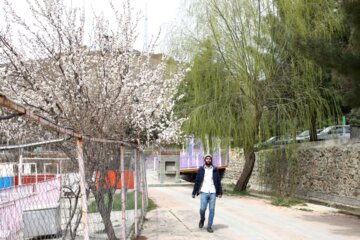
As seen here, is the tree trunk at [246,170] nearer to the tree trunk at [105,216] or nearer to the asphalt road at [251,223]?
the asphalt road at [251,223]

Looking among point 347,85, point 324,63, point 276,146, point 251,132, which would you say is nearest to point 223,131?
point 251,132

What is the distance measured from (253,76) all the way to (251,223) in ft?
28.6

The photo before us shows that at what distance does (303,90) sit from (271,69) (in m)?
1.54

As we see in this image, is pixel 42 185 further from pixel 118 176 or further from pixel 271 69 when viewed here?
pixel 271 69

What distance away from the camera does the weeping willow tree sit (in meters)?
20.0

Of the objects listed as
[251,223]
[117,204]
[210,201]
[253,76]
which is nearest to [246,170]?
[253,76]

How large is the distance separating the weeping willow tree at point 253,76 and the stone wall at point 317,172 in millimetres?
1514

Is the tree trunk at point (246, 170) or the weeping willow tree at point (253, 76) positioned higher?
the weeping willow tree at point (253, 76)

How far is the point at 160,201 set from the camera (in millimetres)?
18891

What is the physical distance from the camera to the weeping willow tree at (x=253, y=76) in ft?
65.8

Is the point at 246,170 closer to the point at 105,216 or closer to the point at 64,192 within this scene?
the point at 105,216

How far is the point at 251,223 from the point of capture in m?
13.0

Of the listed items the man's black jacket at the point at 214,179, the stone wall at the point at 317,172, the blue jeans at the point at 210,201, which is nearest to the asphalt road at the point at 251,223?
the blue jeans at the point at 210,201

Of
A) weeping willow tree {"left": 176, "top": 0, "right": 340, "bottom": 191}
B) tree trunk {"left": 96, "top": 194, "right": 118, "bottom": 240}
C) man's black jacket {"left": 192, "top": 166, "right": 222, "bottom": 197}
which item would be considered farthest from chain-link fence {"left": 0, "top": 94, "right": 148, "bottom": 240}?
weeping willow tree {"left": 176, "top": 0, "right": 340, "bottom": 191}
